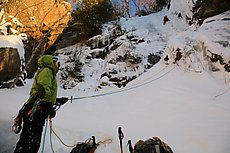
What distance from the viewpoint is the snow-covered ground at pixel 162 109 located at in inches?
200

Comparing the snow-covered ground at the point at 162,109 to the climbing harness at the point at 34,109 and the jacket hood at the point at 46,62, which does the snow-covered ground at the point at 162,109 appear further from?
the jacket hood at the point at 46,62

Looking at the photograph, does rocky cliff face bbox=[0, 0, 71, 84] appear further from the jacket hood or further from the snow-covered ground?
the jacket hood

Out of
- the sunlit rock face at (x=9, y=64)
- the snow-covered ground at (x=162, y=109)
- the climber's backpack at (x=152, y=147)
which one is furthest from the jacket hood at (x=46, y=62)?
the sunlit rock face at (x=9, y=64)

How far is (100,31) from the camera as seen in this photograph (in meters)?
12.5

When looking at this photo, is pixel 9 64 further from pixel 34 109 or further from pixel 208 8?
pixel 208 8

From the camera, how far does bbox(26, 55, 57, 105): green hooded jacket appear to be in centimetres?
405

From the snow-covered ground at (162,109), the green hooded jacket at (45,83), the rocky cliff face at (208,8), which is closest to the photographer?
the green hooded jacket at (45,83)

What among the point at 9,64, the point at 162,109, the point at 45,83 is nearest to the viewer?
the point at 45,83

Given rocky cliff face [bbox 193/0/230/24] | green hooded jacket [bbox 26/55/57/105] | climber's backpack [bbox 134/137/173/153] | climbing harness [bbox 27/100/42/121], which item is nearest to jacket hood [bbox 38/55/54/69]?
green hooded jacket [bbox 26/55/57/105]

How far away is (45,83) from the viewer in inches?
160

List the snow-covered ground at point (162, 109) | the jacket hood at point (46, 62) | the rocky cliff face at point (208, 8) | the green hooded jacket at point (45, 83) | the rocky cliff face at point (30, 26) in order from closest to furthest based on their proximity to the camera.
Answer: the green hooded jacket at point (45, 83), the jacket hood at point (46, 62), the snow-covered ground at point (162, 109), the rocky cliff face at point (208, 8), the rocky cliff face at point (30, 26)

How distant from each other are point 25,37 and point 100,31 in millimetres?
3170

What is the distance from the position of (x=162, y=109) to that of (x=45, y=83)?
3307mm

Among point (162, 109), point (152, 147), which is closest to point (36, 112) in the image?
point (152, 147)
